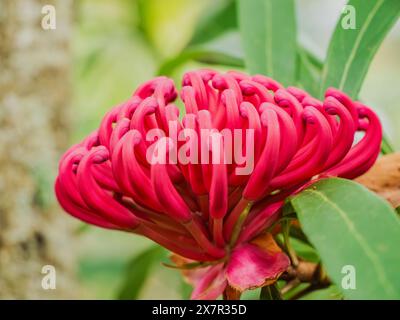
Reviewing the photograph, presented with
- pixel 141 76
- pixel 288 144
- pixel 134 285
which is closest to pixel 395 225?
pixel 288 144

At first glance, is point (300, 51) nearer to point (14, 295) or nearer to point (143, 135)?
point (143, 135)

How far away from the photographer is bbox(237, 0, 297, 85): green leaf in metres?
1.12

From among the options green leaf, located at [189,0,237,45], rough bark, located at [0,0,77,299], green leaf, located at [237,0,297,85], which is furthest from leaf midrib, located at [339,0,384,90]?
rough bark, located at [0,0,77,299]

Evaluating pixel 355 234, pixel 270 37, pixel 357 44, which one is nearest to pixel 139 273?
pixel 270 37

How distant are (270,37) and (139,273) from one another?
58 centimetres

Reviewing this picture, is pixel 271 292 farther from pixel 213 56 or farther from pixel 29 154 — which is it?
pixel 29 154

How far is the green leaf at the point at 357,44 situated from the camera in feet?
3.22

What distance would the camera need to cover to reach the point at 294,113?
812mm

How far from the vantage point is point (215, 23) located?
161 cm

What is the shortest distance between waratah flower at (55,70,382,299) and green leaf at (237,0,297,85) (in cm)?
25

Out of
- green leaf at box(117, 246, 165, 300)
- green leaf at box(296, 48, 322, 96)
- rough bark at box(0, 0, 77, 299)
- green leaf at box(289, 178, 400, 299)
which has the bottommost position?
green leaf at box(117, 246, 165, 300)

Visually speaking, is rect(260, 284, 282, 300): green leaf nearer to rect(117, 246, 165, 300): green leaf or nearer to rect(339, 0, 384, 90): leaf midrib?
rect(339, 0, 384, 90): leaf midrib

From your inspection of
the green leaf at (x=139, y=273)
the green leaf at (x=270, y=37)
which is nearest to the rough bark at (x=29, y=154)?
the green leaf at (x=139, y=273)

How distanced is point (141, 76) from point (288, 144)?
2.28 metres
